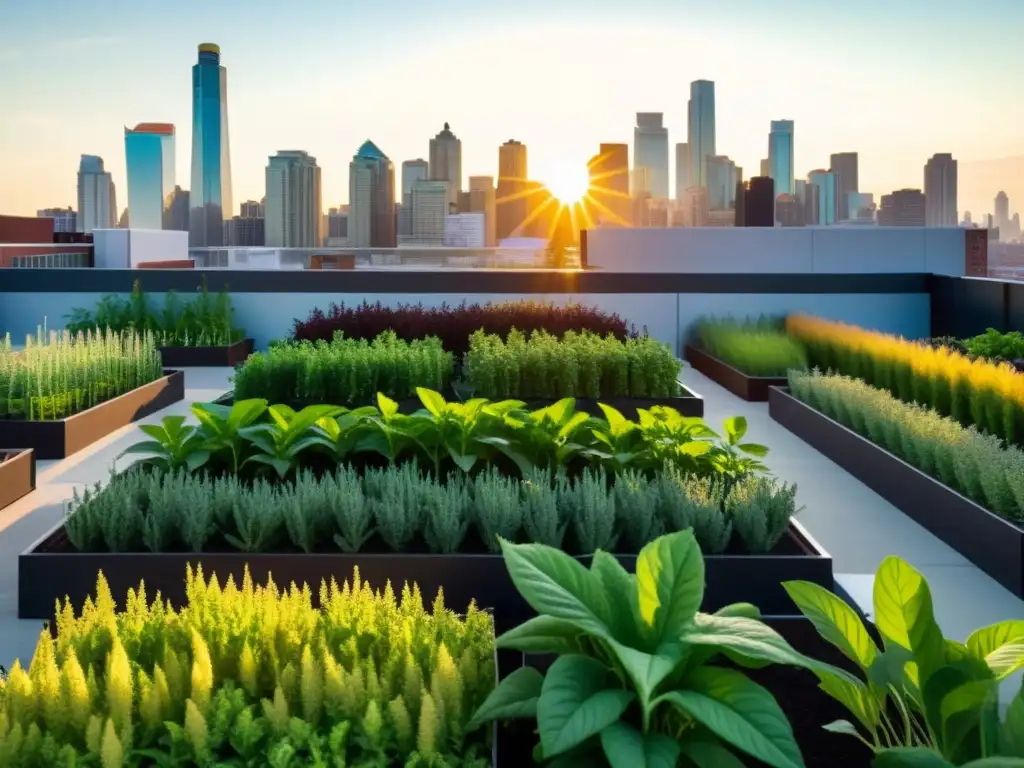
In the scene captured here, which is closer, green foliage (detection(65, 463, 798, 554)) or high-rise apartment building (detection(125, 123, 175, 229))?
green foliage (detection(65, 463, 798, 554))

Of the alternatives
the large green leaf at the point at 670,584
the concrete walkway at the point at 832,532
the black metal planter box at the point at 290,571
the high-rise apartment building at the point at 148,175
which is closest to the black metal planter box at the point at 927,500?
the concrete walkway at the point at 832,532

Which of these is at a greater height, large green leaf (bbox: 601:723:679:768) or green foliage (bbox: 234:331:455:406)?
green foliage (bbox: 234:331:455:406)

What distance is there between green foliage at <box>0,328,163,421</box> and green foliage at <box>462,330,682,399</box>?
272 centimetres

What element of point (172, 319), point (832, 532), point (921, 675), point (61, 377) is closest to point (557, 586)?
point (921, 675)

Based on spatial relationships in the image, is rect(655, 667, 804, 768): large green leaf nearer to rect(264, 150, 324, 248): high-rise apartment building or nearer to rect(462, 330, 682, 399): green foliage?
rect(462, 330, 682, 399): green foliage

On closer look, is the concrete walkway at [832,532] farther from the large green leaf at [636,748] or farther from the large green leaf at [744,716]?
the large green leaf at [636,748]

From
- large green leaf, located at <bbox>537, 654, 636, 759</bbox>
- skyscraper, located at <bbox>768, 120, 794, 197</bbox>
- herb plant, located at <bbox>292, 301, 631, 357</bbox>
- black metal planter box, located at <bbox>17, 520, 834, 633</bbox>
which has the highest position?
skyscraper, located at <bbox>768, 120, 794, 197</bbox>

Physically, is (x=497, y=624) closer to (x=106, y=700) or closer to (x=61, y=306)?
(x=106, y=700)

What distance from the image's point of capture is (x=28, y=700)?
236cm

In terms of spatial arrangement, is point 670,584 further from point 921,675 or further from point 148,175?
point 148,175

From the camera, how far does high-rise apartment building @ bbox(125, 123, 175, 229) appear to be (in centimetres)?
8671

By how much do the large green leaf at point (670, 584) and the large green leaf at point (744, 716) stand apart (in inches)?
5.4

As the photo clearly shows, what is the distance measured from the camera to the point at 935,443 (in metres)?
5.83

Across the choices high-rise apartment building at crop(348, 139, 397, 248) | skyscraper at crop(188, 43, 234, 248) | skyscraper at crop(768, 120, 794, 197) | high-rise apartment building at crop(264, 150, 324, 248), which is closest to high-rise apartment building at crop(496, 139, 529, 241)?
high-rise apartment building at crop(348, 139, 397, 248)
